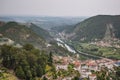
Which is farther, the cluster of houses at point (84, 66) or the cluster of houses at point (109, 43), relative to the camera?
the cluster of houses at point (109, 43)

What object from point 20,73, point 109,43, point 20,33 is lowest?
point 109,43

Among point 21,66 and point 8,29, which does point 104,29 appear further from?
point 21,66

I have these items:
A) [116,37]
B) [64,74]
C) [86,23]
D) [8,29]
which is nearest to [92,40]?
[116,37]

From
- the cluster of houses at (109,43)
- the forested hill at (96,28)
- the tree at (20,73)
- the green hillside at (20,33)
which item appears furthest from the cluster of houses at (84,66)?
the forested hill at (96,28)

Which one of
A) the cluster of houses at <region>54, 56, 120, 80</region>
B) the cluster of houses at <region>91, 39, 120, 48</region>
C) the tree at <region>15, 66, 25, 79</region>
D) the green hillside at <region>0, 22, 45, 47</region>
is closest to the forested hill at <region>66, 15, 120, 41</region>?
the cluster of houses at <region>91, 39, 120, 48</region>

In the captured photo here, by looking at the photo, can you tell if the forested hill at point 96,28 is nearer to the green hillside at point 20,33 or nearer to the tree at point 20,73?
the green hillside at point 20,33

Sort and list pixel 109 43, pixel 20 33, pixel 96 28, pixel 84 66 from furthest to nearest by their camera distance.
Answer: pixel 96 28 < pixel 109 43 < pixel 20 33 < pixel 84 66

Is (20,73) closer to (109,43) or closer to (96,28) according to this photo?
(109,43)

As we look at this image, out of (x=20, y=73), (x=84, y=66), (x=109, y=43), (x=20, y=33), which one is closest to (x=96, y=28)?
(x=109, y=43)
